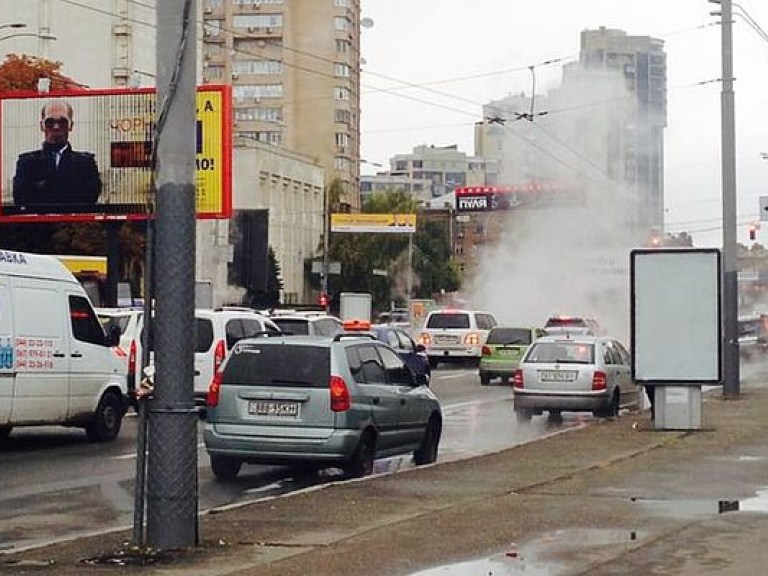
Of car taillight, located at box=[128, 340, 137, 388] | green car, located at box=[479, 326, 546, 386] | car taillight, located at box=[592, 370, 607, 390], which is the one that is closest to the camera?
car taillight, located at box=[128, 340, 137, 388]

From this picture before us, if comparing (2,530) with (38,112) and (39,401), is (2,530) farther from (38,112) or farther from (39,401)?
(38,112)

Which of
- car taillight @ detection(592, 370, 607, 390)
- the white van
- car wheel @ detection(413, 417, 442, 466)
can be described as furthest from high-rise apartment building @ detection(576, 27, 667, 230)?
car wheel @ detection(413, 417, 442, 466)

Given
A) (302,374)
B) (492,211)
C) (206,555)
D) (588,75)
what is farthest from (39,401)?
(492,211)

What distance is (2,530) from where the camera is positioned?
12.1 m

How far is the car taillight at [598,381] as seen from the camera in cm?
2486

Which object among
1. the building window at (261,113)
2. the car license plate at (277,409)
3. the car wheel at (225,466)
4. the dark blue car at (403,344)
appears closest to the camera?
the car license plate at (277,409)

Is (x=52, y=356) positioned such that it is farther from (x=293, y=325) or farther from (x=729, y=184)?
(x=729, y=184)

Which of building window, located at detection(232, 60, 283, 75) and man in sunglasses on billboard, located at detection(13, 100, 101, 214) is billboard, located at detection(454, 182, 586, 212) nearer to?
man in sunglasses on billboard, located at detection(13, 100, 101, 214)

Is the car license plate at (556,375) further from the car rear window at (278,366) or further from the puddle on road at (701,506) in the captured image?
the puddle on road at (701,506)

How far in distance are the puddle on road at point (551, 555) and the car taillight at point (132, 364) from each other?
1120 cm

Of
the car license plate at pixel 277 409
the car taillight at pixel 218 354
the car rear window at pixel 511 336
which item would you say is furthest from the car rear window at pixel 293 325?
the car license plate at pixel 277 409

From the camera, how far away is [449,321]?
156 feet

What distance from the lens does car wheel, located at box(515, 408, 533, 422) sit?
25.4 meters

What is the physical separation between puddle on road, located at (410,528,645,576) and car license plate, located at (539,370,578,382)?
44.9 feet
